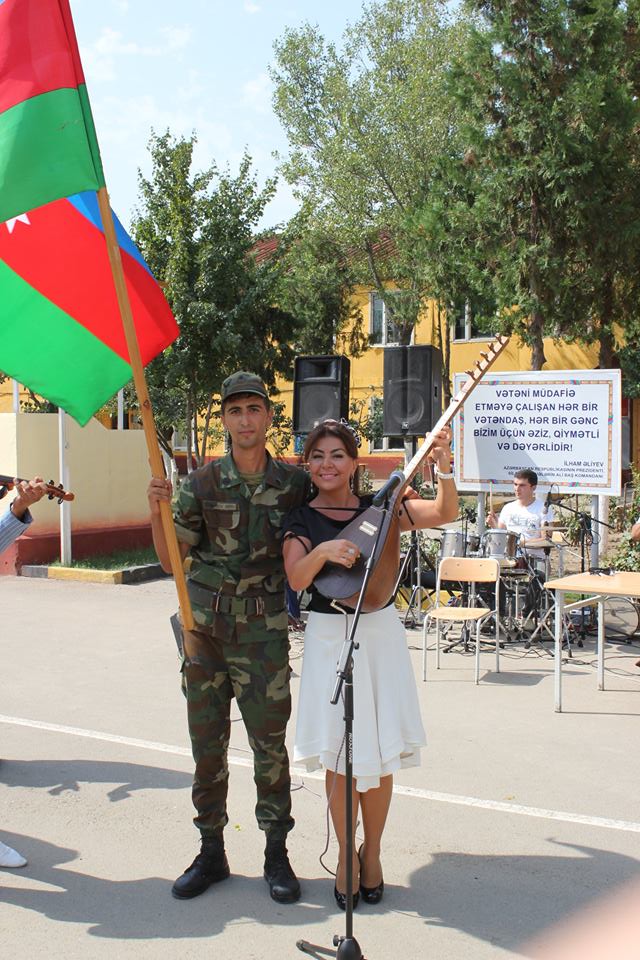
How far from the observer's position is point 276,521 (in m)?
3.63

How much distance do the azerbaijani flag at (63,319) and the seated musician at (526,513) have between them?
6.10 meters

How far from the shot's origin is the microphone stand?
2.92 meters

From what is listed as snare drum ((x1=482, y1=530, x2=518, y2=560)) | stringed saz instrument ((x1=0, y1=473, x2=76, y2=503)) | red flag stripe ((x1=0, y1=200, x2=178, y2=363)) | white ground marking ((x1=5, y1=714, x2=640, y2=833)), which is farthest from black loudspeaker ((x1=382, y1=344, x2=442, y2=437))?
red flag stripe ((x1=0, y1=200, x2=178, y2=363))

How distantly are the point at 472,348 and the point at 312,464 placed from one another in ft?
86.9

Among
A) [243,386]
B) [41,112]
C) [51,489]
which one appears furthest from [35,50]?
[51,489]

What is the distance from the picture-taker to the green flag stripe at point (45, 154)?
3.62 metres

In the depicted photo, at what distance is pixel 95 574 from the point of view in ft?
41.4

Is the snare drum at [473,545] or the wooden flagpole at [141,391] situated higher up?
the wooden flagpole at [141,391]

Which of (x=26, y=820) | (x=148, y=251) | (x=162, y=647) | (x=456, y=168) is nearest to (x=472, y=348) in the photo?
(x=456, y=168)

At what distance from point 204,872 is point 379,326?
2808cm

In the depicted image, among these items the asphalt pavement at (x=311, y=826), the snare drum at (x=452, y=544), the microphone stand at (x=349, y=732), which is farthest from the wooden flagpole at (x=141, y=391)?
the snare drum at (x=452, y=544)

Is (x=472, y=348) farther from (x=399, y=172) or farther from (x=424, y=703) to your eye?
(x=424, y=703)

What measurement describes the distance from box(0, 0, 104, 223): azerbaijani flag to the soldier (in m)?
1.04

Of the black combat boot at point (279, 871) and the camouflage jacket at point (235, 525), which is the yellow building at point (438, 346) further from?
the black combat boot at point (279, 871)
